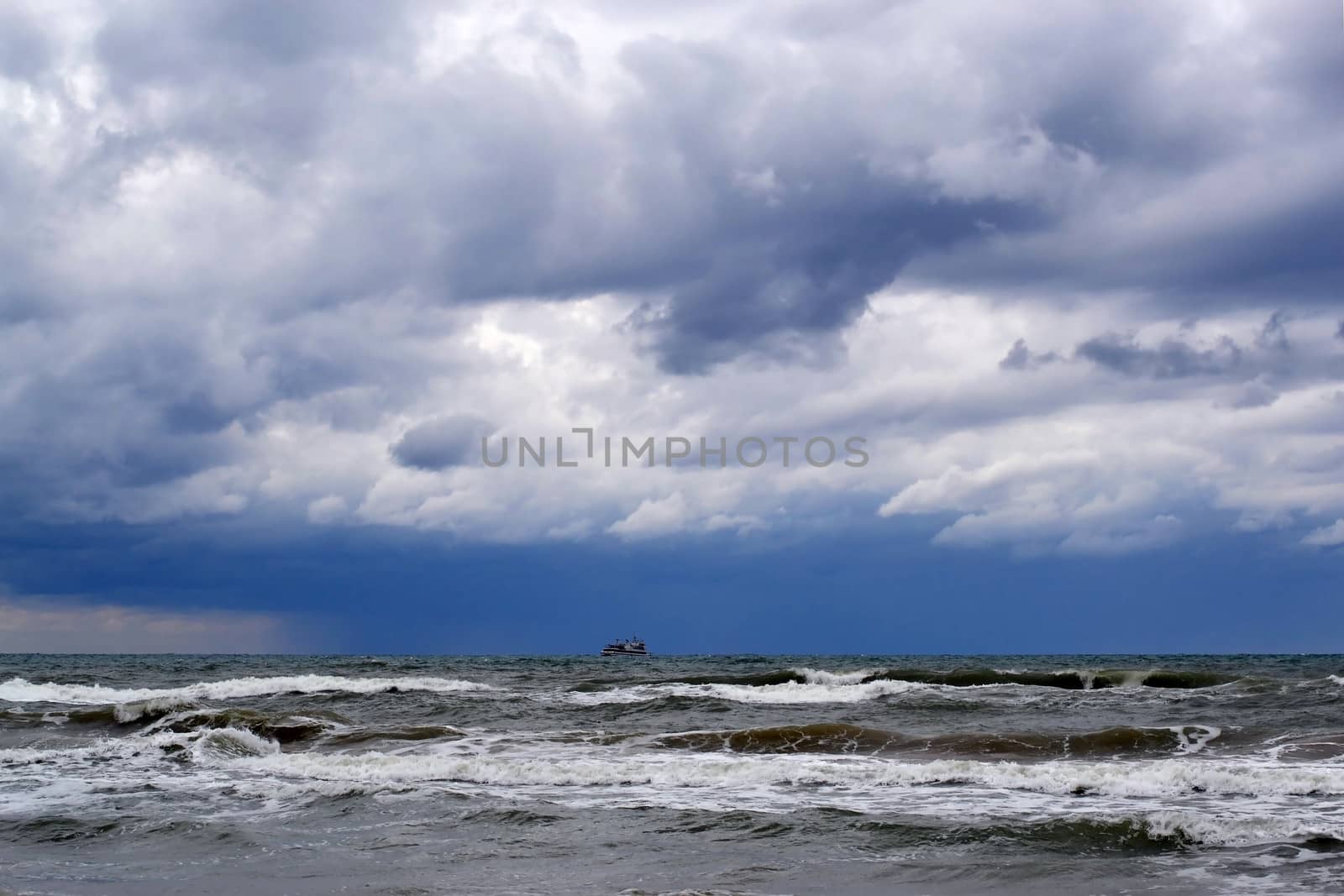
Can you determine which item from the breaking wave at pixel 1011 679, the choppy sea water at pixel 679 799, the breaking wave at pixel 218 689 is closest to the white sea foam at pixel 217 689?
the breaking wave at pixel 218 689

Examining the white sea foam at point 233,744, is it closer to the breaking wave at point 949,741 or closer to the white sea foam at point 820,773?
the white sea foam at point 820,773

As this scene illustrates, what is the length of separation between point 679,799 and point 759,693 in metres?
22.6

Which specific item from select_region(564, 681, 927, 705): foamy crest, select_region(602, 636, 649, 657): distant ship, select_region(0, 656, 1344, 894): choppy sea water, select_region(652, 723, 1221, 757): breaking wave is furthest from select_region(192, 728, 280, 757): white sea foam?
select_region(602, 636, 649, 657): distant ship

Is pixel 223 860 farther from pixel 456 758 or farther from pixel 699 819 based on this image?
pixel 456 758

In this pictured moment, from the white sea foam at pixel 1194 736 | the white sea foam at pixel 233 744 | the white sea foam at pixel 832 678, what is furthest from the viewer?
the white sea foam at pixel 832 678

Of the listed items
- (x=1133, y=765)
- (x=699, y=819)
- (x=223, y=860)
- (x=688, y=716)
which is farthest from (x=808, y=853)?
(x=688, y=716)

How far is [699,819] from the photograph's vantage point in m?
14.3

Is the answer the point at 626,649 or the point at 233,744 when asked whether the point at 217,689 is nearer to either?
the point at 233,744

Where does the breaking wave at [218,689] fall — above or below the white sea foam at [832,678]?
above

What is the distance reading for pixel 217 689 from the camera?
42.7 metres

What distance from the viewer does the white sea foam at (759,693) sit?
1400 inches

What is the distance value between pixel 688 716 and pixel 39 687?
32044 millimetres

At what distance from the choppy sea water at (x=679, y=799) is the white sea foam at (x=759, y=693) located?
4.63 metres

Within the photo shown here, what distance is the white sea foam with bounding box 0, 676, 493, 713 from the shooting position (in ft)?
135
